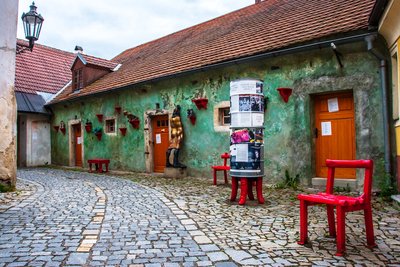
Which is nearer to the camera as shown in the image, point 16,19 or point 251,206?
point 251,206

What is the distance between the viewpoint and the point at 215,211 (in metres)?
5.69

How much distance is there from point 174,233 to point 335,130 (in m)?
5.38

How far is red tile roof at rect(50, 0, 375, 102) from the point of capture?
28.2 feet

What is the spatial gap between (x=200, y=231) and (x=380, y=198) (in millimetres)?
4162


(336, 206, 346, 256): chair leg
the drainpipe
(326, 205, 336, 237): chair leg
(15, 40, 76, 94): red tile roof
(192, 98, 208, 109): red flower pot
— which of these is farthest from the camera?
(15, 40, 76, 94): red tile roof

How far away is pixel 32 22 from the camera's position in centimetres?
884

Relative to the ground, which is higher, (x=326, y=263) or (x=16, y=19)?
(x=16, y=19)

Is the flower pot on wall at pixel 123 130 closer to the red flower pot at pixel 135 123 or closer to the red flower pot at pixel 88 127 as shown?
the red flower pot at pixel 135 123

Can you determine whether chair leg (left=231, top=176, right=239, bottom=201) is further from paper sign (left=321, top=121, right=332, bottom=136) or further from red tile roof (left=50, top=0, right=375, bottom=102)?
red tile roof (left=50, top=0, right=375, bottom=102)

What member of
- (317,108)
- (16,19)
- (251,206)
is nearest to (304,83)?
(317,108)

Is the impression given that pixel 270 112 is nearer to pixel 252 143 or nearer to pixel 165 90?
pixel 252 143

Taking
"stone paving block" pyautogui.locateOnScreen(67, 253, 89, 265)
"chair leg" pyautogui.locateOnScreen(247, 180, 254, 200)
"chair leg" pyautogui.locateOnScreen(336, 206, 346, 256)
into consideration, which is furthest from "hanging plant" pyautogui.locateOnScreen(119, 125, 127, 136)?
"chair leg" pyautogui.locateOnScreen(336, 206, 346, 256)

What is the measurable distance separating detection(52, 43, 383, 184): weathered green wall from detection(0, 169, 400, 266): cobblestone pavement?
1807 millimetres

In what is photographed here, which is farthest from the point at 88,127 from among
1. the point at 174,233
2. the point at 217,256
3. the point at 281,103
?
the point at 217,256
